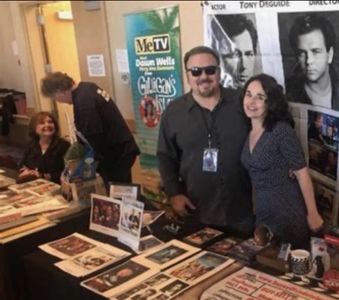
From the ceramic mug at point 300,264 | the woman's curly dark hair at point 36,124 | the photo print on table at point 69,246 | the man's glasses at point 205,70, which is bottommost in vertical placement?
the photo print on table at point 69,246

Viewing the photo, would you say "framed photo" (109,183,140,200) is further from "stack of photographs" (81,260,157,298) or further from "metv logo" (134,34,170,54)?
"metv logo" (134,34,170,54)

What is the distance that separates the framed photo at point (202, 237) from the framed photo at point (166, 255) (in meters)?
0.04

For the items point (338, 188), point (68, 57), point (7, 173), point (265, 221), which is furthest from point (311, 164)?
point (68, 57)

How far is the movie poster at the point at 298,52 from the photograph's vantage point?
87.7 inches

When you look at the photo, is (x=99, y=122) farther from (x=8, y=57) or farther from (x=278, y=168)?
(x=8, y=57)

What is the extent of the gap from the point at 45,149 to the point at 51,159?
0.36 ft

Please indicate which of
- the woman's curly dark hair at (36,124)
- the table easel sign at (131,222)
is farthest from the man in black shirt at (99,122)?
the table easel sign at (131,222)

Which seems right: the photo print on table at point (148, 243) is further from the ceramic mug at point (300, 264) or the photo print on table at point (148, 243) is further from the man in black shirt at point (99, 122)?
the man in black shirt at point (99, 122)

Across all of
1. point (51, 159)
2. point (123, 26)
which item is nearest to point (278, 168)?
point (51, 159)

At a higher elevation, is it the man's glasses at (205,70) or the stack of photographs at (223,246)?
the man's glasses at (205,70)

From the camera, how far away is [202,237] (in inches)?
68.9

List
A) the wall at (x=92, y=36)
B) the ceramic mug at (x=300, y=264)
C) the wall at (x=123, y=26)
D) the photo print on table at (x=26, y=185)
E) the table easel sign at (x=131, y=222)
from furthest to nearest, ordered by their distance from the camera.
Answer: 1. the wall at (x=92, y=36)
2. the wall at (x=123, y=26)
3. the photo print on table at (x=26, y=185)
4. the table easel sign at (x=131, y=222)
5. the ceramic mug at (x=300, y=264)

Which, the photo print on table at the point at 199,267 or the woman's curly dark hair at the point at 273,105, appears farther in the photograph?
the woman's curly dark hair at the point at 273,105

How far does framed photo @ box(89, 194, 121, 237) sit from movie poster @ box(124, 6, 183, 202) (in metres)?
1.70
